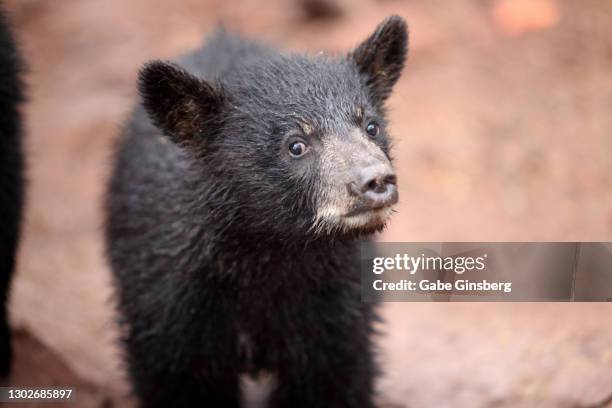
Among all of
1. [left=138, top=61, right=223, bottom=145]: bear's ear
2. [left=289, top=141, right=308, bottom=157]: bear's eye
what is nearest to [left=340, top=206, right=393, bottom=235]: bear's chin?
[left=289, top=141, right=308, bottom=157]: bear's eye

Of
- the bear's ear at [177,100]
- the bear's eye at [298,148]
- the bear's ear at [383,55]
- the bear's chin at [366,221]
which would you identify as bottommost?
the bear's chin at [366,221]

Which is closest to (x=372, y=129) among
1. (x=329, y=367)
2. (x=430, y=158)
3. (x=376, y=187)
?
(x=376, y=187)

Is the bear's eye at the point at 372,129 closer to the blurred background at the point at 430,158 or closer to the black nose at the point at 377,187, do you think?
the black nose at the point at 377,187

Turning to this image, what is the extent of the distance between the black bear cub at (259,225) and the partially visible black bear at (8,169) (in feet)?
3.32

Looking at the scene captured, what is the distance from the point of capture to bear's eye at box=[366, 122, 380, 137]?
5.77 metres

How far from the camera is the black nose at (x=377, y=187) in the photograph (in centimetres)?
509

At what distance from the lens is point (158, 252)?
6.38m

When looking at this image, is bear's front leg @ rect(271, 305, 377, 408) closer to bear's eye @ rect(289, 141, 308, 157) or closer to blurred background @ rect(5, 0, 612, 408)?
blurred background @ rect(5, 0, 612, 408)

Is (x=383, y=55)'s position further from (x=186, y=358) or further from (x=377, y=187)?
(x=186, y=358)

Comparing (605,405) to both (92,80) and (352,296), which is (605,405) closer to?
(352,296)

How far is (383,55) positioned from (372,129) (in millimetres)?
672

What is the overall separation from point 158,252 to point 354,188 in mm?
1775

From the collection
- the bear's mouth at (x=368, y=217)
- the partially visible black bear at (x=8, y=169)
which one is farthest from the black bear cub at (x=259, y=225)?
the partially visible black bear at (x=8, y=169)

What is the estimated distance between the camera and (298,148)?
557 centimetres
